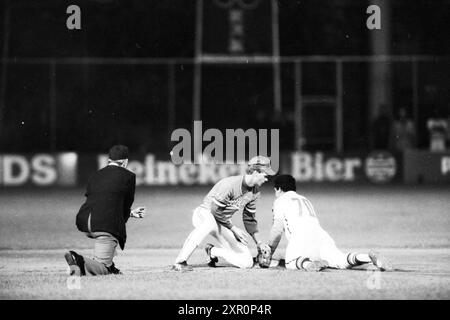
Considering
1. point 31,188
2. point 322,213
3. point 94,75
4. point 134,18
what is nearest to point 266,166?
point 322,213

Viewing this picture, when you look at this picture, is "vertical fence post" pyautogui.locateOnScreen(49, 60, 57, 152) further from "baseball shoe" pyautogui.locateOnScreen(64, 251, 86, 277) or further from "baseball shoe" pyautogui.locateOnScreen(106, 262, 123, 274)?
"baseball shoe" pyautogui.locateOnScreen(64, 251, 86, 277)

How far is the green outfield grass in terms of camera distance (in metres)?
9.02

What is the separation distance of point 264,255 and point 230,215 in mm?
667

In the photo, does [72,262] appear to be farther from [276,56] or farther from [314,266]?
[276,56]

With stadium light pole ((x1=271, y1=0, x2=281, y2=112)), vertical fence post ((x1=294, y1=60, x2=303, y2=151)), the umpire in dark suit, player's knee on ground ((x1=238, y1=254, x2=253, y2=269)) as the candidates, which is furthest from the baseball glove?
stadium light pole ((x1=271, y1=0, x2=281, y2=112))

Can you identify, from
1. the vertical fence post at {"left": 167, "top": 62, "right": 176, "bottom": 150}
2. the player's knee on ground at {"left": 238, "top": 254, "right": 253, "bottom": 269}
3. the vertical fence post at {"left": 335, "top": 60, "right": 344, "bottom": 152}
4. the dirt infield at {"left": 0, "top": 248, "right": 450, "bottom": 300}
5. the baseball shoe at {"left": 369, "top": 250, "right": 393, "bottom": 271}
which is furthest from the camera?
the vertical fence post at {"left": 335, "top": 60, "right": 344, "bottom": 152}

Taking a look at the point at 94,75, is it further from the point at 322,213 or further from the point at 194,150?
the point at 322,213

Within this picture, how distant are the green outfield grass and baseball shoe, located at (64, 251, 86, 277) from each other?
18 cm

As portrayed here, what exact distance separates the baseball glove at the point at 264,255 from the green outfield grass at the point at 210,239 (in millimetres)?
120

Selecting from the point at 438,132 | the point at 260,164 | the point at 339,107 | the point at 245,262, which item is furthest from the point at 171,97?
the point at 260,164

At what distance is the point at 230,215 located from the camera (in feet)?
35.6

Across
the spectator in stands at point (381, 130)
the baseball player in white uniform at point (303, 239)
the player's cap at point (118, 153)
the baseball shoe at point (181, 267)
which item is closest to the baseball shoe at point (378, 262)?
the baseball player in white uniform at point (303, 239)

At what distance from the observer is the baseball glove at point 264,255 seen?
410 inches

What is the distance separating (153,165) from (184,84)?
3.01 m
